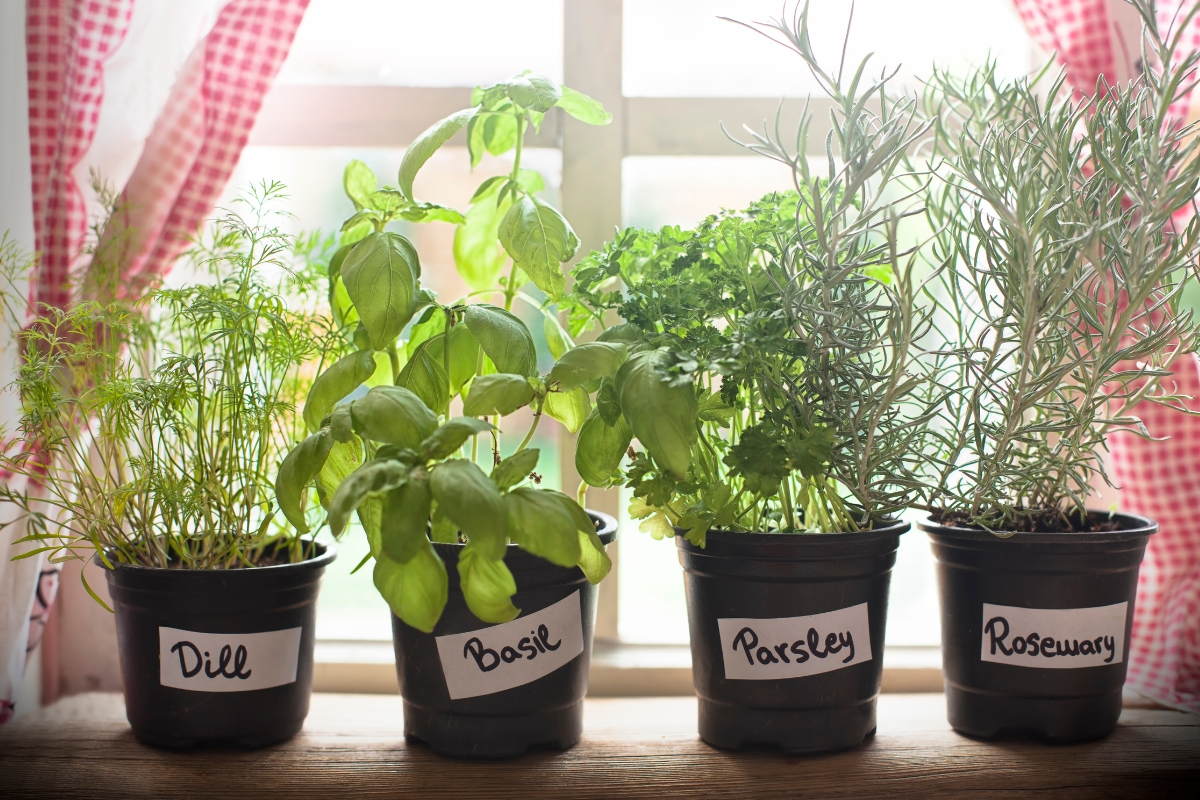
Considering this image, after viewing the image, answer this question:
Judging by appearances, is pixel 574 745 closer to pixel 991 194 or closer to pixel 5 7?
pixel 991 194

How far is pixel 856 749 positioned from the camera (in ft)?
2.55

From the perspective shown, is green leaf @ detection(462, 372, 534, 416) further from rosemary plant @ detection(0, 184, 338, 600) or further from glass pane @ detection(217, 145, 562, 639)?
glass pane @ detection(217, 145, 562, 639)

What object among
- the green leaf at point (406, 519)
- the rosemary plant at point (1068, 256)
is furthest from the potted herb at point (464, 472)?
the rosemary plant at point (1068, 256)

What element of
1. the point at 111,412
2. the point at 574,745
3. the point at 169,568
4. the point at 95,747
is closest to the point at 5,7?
the point at 111,412

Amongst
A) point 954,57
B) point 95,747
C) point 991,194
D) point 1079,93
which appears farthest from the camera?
point 954,57

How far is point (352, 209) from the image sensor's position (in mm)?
1102

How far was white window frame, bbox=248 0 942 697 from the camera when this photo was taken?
3.35 feet

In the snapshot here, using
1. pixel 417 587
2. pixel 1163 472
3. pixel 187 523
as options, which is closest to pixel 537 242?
pixel 417 587

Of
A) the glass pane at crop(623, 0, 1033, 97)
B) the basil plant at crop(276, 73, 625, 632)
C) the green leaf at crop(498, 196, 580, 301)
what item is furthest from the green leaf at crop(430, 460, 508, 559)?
the glass pane at crop(623, 0, 1033, 97)

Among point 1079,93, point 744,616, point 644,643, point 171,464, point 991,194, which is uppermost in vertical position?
point 1079,93

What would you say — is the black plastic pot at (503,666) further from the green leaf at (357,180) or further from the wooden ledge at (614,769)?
the green leaf at (357,180)

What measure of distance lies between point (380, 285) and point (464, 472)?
20cm

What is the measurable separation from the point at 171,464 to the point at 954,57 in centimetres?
105

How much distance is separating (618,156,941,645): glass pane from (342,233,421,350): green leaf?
0.46 meters
